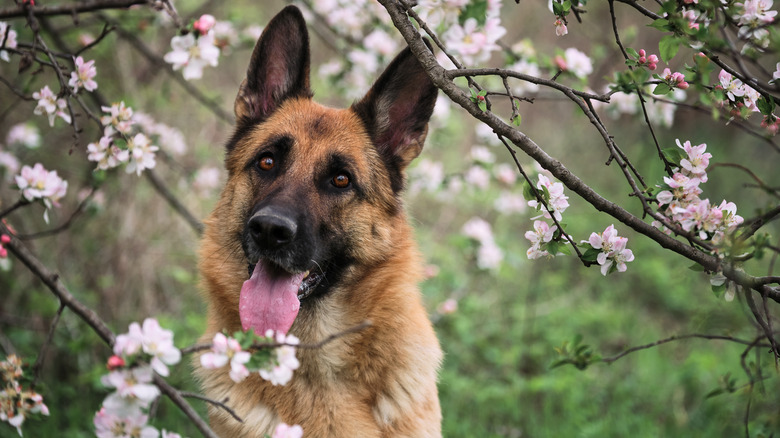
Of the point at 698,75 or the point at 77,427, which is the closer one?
the point at 698,75

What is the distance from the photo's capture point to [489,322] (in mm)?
6469

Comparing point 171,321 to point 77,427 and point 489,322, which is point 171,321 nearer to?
point 77,427

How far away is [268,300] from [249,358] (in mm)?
1131

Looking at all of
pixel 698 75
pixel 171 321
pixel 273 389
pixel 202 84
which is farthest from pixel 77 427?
pixel 202 84

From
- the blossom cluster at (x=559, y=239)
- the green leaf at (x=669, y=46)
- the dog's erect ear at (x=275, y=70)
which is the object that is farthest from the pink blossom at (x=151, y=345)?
the dog's erect ear at (x=275, y=70)

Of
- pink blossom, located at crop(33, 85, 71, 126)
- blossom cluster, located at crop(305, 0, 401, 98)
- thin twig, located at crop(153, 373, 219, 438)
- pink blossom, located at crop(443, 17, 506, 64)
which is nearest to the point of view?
thin twig, located at crop(153, 373, 219, 438)

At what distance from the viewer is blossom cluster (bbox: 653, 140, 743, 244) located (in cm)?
205

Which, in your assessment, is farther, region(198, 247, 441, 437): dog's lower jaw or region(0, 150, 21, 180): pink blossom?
region(0, 150, 21, 180): pink blossom

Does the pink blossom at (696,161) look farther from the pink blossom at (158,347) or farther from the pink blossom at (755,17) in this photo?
the pink blossom at (158,347)

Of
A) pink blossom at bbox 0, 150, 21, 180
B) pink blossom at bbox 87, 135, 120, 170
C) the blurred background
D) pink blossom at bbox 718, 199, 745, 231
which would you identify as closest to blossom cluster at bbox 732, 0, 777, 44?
pink blossom at bbox 718, 199, 745, 231

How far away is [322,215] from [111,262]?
3113 mm

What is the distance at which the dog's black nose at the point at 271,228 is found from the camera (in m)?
2.68

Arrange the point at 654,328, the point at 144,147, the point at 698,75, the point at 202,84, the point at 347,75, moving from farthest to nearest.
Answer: the point at 202,84
the point at 654,328
the point at 347,75
the point at 144,147
the point at 698,75

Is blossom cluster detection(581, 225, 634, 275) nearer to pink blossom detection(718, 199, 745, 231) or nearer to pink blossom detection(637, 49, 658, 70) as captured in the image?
pink blossom detection(718, 199, 745, 231)
